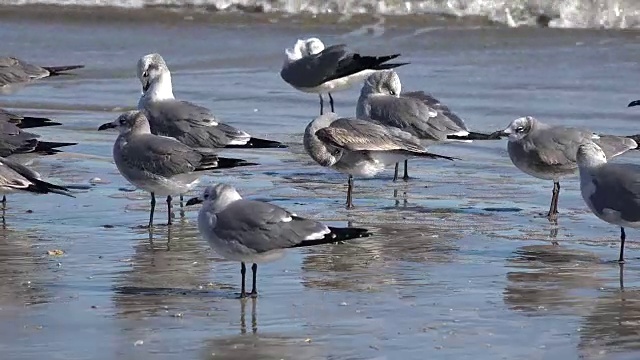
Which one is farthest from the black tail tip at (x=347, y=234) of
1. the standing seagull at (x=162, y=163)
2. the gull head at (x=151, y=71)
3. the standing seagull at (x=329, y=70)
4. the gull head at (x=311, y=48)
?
the gull head at (x=311, y=48)

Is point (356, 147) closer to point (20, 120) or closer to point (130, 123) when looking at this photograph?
point (130, 123)

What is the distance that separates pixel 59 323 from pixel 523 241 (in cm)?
299

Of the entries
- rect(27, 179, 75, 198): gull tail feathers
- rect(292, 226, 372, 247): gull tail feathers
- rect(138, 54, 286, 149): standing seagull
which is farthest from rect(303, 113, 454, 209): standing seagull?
rect(292, 226, 372, 247): gull tail feathers

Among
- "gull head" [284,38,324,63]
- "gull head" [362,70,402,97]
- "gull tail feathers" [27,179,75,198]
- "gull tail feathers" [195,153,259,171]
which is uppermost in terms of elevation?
"gull head" [362,70,402,97]

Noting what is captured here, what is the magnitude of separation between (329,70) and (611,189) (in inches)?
246

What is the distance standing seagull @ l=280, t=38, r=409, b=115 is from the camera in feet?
44.4

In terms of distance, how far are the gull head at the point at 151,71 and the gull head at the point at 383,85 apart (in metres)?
1.65

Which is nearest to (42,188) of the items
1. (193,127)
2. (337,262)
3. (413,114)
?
(337,262)

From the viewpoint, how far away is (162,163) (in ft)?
28.2

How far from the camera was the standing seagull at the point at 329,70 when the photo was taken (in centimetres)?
1355

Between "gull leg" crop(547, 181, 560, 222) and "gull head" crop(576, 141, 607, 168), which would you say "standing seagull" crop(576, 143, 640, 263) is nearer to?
"gull head" crop(576, 141, 607, 168)

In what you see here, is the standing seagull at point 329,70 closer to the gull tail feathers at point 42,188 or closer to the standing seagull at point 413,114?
the standing seagull at point 413,114

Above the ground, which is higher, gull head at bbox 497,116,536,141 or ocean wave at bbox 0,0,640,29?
gull head at bbox 497,116,536,141

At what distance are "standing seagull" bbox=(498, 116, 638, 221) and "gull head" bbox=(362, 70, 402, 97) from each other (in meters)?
1.97
